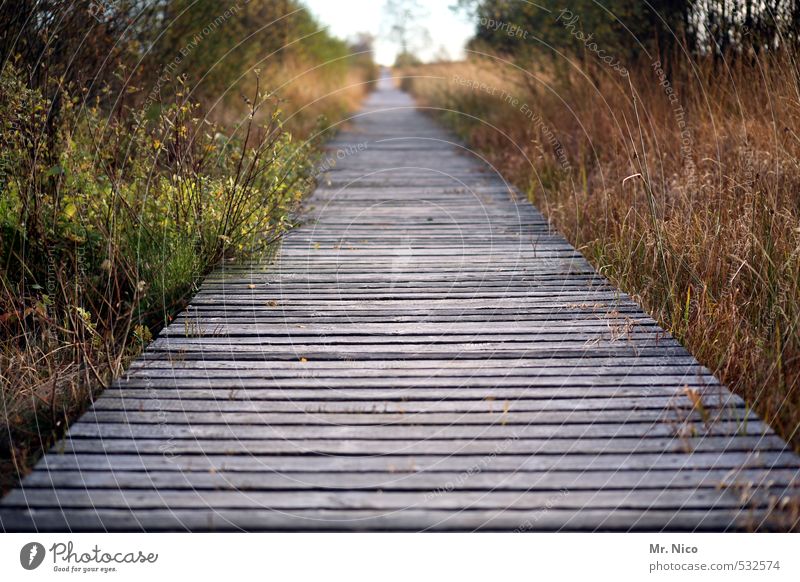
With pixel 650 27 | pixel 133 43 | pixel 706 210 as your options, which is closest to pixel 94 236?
pixel 133 43

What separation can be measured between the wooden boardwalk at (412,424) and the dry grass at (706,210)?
196 millimetres

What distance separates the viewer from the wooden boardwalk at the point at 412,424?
6.92ft

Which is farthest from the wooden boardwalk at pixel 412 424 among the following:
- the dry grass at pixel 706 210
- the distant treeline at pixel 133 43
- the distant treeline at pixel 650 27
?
the distant treeline at pixel 650 27

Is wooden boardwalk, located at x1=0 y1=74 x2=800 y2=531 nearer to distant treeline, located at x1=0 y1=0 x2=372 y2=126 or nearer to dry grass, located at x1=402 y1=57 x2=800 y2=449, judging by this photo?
dry grass, located at x1=402 y1=57 x2=800 y2=449

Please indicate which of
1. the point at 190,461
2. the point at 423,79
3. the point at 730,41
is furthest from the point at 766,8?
the point at 423,79

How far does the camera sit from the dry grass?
10.2 ft

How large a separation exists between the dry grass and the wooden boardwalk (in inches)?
7.7

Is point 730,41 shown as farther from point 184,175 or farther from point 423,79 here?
point 423,79

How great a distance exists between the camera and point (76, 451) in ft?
Answer: 7.82

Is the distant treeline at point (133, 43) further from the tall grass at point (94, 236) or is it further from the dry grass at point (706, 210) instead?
the dry grass at point (706, 210)

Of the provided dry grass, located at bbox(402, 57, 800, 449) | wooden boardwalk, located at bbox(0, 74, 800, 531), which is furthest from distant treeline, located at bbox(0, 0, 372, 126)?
dry grass, located at bbox(402, 57, 800, 449)

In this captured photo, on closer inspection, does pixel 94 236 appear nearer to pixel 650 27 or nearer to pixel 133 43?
pixel 133 43

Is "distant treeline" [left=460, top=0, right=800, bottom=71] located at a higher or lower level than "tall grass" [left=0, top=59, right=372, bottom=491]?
higher

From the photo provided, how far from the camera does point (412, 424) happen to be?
2561 millimetres
